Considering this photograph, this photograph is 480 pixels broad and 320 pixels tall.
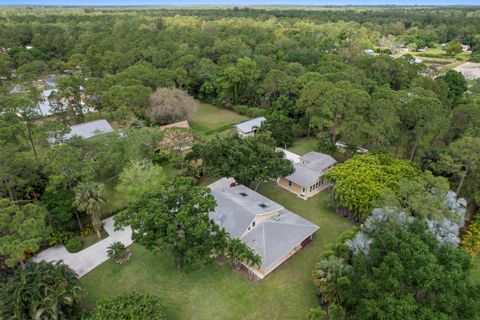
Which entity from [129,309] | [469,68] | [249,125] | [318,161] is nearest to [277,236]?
[129,309]

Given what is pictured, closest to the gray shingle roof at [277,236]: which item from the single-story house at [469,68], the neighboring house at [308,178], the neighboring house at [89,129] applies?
the neighboring house at [308,178]

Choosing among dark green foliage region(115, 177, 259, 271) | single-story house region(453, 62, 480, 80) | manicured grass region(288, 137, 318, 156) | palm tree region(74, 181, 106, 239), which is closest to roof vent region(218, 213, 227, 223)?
dark green foliage region(115, 177, 259, 271)

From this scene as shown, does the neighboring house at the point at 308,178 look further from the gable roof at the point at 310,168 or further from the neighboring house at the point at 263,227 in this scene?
the neighboring house at the point at 263,227

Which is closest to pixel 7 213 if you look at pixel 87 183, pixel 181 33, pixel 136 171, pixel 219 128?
pixel 87 183

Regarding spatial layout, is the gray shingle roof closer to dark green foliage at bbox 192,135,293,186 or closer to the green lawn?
the green lawn

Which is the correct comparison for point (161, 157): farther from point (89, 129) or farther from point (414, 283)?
point (414, 283)

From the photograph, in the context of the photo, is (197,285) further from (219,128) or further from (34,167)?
(219,128)
